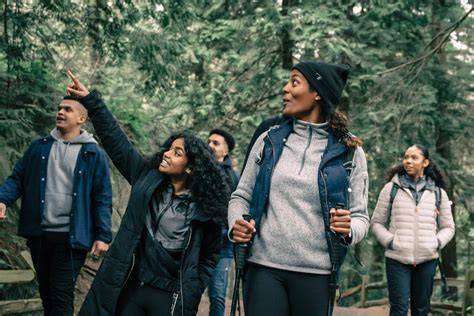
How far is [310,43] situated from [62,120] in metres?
10.1

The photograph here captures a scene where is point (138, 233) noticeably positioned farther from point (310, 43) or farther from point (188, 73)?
point (188, 73)

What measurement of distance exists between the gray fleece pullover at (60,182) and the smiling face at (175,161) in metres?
1.78

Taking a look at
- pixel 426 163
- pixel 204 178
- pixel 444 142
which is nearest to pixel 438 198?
pixel 426 163

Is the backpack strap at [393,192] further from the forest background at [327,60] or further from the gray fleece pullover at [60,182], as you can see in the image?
the forest background at [327,60]

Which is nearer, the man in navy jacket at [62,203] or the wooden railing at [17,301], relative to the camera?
the man in navy jacket at [62,203]

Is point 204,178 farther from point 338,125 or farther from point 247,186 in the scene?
point 338,125

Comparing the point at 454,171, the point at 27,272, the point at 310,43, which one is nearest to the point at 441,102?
the point at 454,171

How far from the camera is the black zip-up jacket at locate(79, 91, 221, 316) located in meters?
4.96

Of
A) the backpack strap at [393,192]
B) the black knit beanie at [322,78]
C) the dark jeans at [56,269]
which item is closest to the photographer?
the black knit beanie at [322,78]

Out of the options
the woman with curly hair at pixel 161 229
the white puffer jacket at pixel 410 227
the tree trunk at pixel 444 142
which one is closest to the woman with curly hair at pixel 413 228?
the white puffer jacket at pixel 410 227

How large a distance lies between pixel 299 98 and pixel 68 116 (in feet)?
10.1

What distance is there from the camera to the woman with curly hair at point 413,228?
343 inches

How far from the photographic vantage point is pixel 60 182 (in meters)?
6.79

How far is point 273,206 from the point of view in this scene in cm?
438
